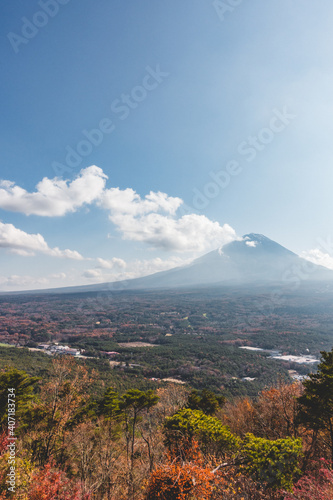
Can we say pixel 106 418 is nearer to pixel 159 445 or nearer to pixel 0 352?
pixel 159 445

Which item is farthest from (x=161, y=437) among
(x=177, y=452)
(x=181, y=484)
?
(x=181, y=484)

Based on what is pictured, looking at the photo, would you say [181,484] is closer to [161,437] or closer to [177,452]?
[177,452]

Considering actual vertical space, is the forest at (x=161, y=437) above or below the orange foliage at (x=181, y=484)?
below

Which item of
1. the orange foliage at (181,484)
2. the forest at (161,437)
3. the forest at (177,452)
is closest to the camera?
the orange foliage at (181,484)

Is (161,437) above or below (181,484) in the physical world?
below

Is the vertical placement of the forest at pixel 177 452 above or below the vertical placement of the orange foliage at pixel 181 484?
below

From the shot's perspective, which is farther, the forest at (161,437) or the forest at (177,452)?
the forest at (161,437)

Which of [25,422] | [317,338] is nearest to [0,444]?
[25,422]

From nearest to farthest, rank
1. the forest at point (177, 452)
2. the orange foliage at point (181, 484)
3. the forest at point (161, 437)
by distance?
1. the orange foliage at point (181, 484)
2. the forest at point (177, 452)
3. the forest at point (161, 437)

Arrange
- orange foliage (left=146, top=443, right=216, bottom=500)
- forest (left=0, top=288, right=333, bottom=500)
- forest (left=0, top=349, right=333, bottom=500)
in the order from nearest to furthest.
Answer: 1. orange foliage (left=146, top=443, right=216, bottom=500)
2. forest (left=0, top=349, right=333, bottom=500)
3. forest (left=0, top=288, right=333, bottom=500)

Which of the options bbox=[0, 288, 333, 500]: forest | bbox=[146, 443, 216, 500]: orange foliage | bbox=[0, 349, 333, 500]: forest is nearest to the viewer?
bbox=[146, 443, 216, 500]: orange foliage

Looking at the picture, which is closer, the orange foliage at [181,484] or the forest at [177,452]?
the orange foliage at [181,484]
